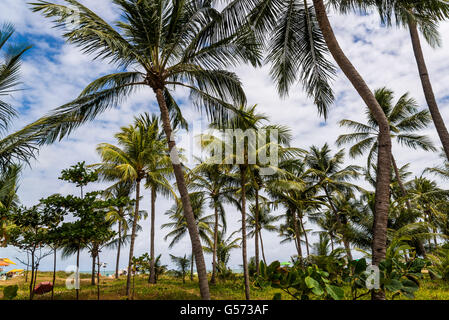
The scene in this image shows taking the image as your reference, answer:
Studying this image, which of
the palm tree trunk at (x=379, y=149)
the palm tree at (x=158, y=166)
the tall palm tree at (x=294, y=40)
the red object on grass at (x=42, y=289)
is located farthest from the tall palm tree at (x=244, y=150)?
the red object on grass at (x=42, y=289)

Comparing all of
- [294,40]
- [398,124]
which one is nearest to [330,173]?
[398,124]

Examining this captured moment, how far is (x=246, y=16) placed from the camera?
8.20 metres

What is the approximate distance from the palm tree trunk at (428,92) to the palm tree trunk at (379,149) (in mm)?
6381

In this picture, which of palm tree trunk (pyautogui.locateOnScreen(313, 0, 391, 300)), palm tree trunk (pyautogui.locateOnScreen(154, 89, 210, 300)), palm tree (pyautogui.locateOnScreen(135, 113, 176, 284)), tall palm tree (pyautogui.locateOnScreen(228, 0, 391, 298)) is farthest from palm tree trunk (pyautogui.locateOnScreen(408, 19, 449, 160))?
palm tree (pyautogui.locateOnScreen(135, 113, 176, 284))

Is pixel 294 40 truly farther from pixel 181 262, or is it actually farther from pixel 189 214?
pixel 181 262

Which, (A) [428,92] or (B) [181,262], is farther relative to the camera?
(B) [181,262]

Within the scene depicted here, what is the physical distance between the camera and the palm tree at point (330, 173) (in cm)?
2331

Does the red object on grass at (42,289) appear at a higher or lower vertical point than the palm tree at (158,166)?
lower

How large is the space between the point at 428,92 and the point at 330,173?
15.1 metres

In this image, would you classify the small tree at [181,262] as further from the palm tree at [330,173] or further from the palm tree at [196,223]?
the palm tree at [330,173]

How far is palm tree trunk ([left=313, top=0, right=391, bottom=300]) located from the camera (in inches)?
172

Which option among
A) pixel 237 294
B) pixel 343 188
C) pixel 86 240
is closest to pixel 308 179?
pixel 343 188

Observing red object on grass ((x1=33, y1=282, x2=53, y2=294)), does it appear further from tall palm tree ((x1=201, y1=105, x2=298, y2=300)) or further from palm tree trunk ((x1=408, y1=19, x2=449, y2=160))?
palm tree trunk ((x1=408, y1=19, x2=449, y2=160))

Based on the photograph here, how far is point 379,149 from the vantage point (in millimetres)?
5012
